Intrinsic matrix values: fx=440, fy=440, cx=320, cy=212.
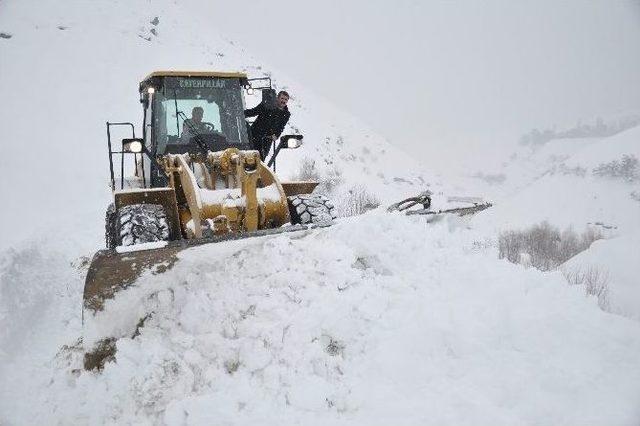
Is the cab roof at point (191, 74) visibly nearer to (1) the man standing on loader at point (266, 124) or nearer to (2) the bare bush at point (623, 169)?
(1) the man standing on loader at point (266, 124)

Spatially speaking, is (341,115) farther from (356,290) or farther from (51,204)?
(356,290)

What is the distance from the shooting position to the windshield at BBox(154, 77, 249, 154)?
227 inches

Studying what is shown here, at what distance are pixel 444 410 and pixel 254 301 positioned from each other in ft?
5.24

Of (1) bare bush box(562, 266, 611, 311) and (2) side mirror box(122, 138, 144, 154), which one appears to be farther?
(1) bare bush box(562, 266, 611, 311)

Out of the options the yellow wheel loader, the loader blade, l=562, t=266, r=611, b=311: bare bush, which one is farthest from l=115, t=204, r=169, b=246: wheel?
l=562, t=266, r=611, b=311: bare bush

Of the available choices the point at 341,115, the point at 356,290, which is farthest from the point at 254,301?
the point at 341,115

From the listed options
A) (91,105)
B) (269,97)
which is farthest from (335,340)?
(91,105)

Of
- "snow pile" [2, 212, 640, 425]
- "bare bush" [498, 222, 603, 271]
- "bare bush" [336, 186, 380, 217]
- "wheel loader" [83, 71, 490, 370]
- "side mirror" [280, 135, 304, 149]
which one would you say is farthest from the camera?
"bare bush" [498, 222, 603, 271]

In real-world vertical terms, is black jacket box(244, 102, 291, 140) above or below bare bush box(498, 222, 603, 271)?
above

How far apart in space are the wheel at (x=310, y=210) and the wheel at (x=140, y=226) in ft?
4.80

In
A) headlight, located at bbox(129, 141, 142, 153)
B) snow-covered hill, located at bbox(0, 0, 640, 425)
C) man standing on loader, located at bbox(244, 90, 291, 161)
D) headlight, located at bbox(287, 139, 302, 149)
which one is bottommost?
snow-covered hill, located at bbox(0, 0, 640, 425)

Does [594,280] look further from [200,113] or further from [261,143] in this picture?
[200,113]

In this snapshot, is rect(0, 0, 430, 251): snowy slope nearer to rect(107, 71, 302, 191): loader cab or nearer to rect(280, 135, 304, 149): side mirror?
rect(107, 71, 302, 191): loader cab

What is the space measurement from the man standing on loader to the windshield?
1.08 ft
